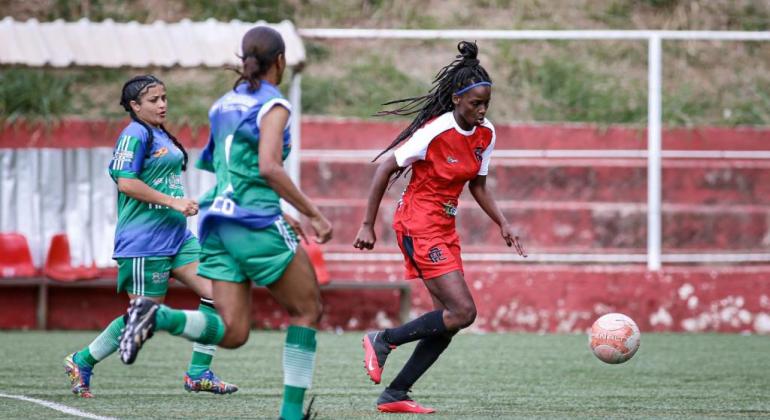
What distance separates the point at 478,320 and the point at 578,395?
210 inches

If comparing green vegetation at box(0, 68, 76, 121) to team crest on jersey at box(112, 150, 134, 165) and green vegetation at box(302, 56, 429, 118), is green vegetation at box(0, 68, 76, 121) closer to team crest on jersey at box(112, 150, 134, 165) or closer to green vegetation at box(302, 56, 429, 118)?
green vegetation at box(302, 56, 429, 118)

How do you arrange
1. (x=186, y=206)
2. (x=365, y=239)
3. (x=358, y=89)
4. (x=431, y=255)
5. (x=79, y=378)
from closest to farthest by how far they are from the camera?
(x=186, y=206)
(x=365, y=239)
(x=431, y=255)
(x=79, y=378)
(x=358, y=89)

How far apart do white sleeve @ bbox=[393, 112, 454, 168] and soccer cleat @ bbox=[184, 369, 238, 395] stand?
1.69 m

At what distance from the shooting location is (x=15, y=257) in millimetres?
12648

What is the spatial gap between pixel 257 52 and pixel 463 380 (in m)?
3.73

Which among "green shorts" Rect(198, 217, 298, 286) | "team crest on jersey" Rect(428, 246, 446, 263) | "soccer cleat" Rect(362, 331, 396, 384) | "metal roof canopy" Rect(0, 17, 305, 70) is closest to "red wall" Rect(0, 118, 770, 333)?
"metal roof canopy" Rect(0, 17, 305, 70)

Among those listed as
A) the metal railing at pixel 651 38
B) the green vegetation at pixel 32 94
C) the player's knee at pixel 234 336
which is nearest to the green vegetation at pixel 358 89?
the green vegetation at pixel 32 94

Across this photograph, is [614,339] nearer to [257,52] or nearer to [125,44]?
[257,52]

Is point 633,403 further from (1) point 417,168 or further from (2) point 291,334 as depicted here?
(2) point 291,334

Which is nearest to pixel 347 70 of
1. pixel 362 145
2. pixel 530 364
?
pixel 362 145

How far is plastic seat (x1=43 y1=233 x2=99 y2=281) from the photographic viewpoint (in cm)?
1265

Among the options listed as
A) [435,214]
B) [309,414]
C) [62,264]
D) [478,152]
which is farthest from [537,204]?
[309,414]

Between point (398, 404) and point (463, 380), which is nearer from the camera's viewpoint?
point (398, 404)

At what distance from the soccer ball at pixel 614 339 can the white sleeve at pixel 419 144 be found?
5.35 feet
